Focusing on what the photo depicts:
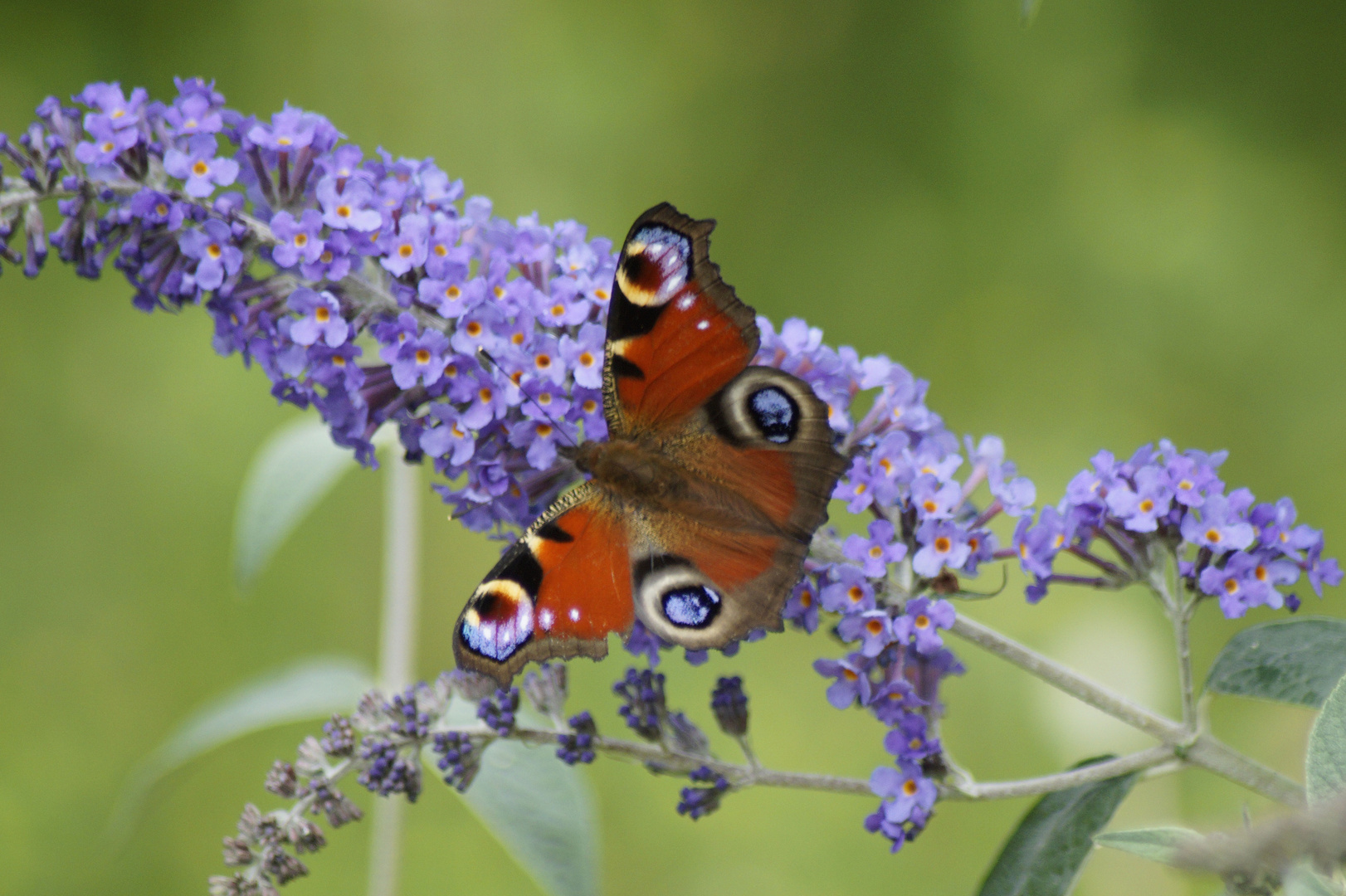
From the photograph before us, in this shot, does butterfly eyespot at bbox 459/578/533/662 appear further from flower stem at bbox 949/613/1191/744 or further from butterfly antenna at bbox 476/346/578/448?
flower stem at bbox 949/613/1191/744

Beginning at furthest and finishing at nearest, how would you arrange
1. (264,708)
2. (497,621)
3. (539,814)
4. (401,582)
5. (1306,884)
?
(401,582)
(264,708)
(539,814)
(497,621)
(1306,884)

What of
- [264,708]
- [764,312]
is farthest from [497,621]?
[764,312]

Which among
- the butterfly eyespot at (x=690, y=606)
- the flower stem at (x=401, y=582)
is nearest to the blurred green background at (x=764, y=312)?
the flower stem at (x=401, y=582)

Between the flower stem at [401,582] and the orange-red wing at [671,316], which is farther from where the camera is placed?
the flower stem at [401,582]

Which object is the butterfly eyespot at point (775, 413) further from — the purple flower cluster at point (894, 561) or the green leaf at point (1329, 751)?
the green leaf at point (1329, 751)

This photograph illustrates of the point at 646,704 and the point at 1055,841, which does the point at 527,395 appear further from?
the point at 1055,841

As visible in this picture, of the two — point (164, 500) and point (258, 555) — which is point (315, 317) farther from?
point (164, 500)

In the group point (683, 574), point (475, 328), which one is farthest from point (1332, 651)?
point (475, 328)
